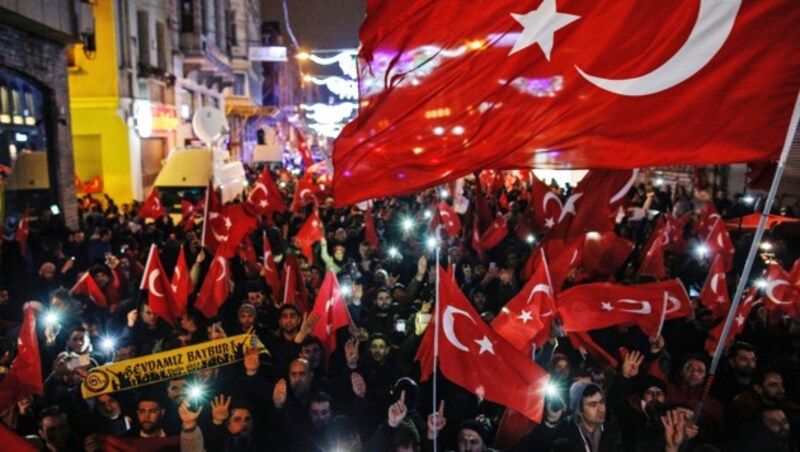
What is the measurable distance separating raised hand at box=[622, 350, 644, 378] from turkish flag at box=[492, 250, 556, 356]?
0.67m

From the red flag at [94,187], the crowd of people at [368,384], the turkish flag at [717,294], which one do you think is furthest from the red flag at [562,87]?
the red flag at [94,187]

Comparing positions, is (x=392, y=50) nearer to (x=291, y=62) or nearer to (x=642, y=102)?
(x=642, y=102)

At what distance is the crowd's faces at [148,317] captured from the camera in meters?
7.73

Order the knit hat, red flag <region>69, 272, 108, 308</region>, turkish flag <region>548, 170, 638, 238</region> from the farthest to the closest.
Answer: red flag <region>69, 272, 108, 308</region>
turkish flag <region>548, 170, 638, 238</region>
the knit hat

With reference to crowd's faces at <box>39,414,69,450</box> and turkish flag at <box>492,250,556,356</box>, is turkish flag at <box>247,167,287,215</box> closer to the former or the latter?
turkish flag at <box>492,250,556,356</box>

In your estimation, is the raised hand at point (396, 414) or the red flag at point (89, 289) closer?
the raised hand at point (396, 414)

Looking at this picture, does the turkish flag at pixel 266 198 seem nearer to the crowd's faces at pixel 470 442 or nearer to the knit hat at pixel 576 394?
the knit hat at pixel 576 394

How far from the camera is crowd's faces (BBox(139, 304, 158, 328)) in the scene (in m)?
7.73

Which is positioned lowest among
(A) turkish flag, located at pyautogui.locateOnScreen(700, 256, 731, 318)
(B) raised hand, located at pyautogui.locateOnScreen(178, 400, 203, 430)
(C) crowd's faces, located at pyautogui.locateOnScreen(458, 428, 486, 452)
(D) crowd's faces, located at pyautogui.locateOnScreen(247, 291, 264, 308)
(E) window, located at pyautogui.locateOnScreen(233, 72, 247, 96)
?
(C) crowd's faces, located at pyautogui.locateOnScreen(458, 428, 486, 452)

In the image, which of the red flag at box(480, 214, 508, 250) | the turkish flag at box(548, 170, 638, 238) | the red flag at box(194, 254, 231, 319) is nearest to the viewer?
the turkish flag at box(548, 170, 638, 238)

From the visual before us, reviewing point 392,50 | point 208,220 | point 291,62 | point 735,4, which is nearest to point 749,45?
point 735,4

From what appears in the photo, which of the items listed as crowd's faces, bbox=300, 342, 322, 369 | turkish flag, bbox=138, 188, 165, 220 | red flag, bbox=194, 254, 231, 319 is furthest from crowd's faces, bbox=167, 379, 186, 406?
turkish flag, bbox=138, 188, 165, 220

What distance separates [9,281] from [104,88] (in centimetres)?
1666

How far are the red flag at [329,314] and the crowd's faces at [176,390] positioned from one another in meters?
1.56
